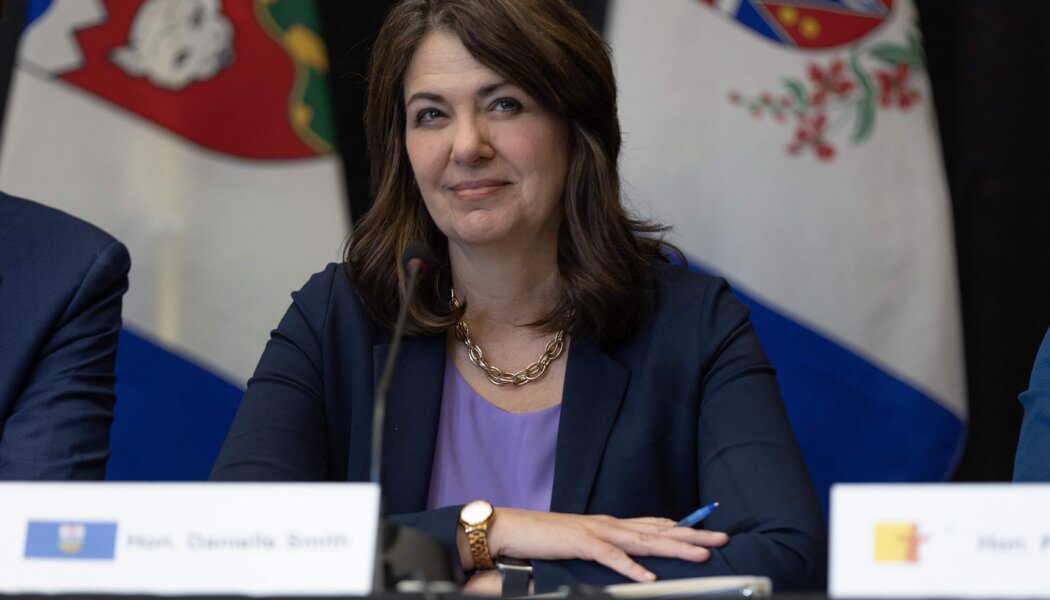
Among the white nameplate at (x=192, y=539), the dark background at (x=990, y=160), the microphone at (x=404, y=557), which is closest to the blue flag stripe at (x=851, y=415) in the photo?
the dark background at (x=990, y=160)

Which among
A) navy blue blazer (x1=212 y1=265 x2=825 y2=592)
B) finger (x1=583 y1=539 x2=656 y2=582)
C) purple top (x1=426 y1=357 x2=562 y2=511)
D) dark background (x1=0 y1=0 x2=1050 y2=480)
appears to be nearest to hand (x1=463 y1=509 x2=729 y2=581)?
finger (x1=583 y1=539 x2=656 y2=582)

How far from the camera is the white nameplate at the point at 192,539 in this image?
1262mm

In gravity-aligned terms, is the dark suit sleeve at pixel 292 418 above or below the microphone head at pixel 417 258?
below

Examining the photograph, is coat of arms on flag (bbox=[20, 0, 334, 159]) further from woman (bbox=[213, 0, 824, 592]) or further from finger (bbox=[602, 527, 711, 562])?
finger (bbox=[602, 527, 711, 562])

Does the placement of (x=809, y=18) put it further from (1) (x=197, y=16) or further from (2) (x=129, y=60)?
(2) (x=129, y=60)

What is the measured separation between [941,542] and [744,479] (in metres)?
0.72

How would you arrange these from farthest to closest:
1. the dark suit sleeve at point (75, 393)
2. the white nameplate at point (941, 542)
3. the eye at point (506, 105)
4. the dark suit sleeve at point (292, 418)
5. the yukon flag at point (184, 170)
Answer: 1. the yukon flag at point (184, 170)
2. the eye at point (506, 105)
3. the dark suit sleeve at point (75, 393)
4. the dark suit sleeve at point (292, 418)
5. the white nameplate at point (941, 542)

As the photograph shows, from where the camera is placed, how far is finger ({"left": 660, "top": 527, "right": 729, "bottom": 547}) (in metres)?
1.81

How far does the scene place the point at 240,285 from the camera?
3.07 m

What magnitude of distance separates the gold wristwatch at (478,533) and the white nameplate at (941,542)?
718 mm

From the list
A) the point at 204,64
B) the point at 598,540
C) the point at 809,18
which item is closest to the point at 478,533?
the point at 598,540

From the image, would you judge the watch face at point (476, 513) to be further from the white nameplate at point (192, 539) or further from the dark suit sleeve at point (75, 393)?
the dark suit sleeve at point (75, 393)

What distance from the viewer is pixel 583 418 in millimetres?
2164

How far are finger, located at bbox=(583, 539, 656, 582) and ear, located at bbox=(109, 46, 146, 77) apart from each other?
6.23ft
